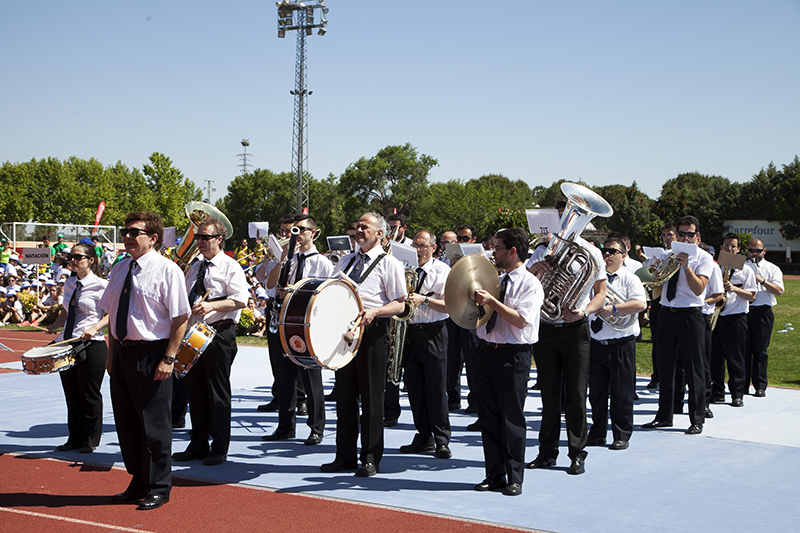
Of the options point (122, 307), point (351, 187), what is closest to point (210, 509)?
point (122, 307)

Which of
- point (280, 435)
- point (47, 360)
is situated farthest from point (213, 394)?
point (47, 360)

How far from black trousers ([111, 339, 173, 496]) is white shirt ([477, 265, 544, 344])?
2.52 m

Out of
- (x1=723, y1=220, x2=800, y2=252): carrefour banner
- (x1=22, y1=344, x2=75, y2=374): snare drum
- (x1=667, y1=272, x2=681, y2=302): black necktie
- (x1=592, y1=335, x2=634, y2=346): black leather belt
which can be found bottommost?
(x1=22, y1=344, x2=75, y2=374): snare drum

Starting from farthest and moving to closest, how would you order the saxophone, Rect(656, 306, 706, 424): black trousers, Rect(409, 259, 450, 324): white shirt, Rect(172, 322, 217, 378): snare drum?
Rect(656, 306, 706, 424): black trousers
Rect(409, 259, 450, 324): white shirt
the saxophone
Rect(172, 322, 217, 378): snare drum

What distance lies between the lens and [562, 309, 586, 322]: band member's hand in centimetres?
616

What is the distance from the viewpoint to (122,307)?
514 cm

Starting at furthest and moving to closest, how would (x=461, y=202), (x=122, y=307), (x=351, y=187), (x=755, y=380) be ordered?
(x=351, y=187)
(x=461, y=202)
(x=755, y=380)
(x=122, y=307)

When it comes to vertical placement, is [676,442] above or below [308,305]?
below

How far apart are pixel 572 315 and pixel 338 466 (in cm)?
243

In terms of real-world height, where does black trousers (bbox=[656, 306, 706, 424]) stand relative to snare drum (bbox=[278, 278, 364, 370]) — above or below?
below

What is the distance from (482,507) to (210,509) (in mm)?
1976

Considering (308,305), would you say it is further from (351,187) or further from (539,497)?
(351,187)

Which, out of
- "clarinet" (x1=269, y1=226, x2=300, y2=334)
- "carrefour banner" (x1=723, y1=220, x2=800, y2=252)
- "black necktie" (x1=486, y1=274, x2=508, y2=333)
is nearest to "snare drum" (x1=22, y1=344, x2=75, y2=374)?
"clarinet" (x1=269, y1=226, x2=300, y2=334)

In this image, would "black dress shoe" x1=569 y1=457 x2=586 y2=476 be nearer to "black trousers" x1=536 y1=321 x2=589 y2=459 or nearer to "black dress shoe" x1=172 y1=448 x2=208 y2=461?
"black trousers" x1=536 y1=321 x2=589 y2=459
